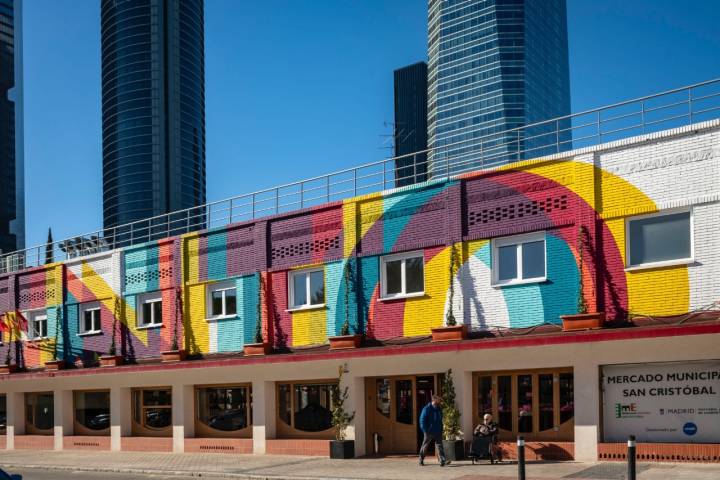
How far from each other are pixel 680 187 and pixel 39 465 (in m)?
19.8

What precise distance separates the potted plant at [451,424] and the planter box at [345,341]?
3041mm

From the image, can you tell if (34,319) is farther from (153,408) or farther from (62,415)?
(153,408)

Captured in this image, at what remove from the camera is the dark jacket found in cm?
2083

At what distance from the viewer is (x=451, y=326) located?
885 inches

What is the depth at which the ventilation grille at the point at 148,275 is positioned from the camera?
102 feet

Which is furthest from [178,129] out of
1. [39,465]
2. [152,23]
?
[39,465]

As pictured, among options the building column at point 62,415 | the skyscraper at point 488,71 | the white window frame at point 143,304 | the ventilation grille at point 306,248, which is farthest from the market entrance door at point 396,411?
the skyscraper at point 488,71

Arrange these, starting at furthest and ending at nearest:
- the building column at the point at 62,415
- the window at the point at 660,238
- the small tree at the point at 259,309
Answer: the building column at the point at 62,415, the small tree at the point at 259,309, the window at the point at 660,238

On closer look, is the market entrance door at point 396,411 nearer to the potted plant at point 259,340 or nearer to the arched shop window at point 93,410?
the potted plant at point 259,340

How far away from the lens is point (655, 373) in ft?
64.0

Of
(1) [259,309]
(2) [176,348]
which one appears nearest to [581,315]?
(1) [259,309]

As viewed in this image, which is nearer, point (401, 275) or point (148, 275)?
point (401, 275)

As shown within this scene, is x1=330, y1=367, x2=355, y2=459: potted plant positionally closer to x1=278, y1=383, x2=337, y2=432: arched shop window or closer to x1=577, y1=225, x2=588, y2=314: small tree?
x1=278, y1=383, x2=337, y2=432: arched shop window

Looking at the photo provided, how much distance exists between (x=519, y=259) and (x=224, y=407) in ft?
38.7
